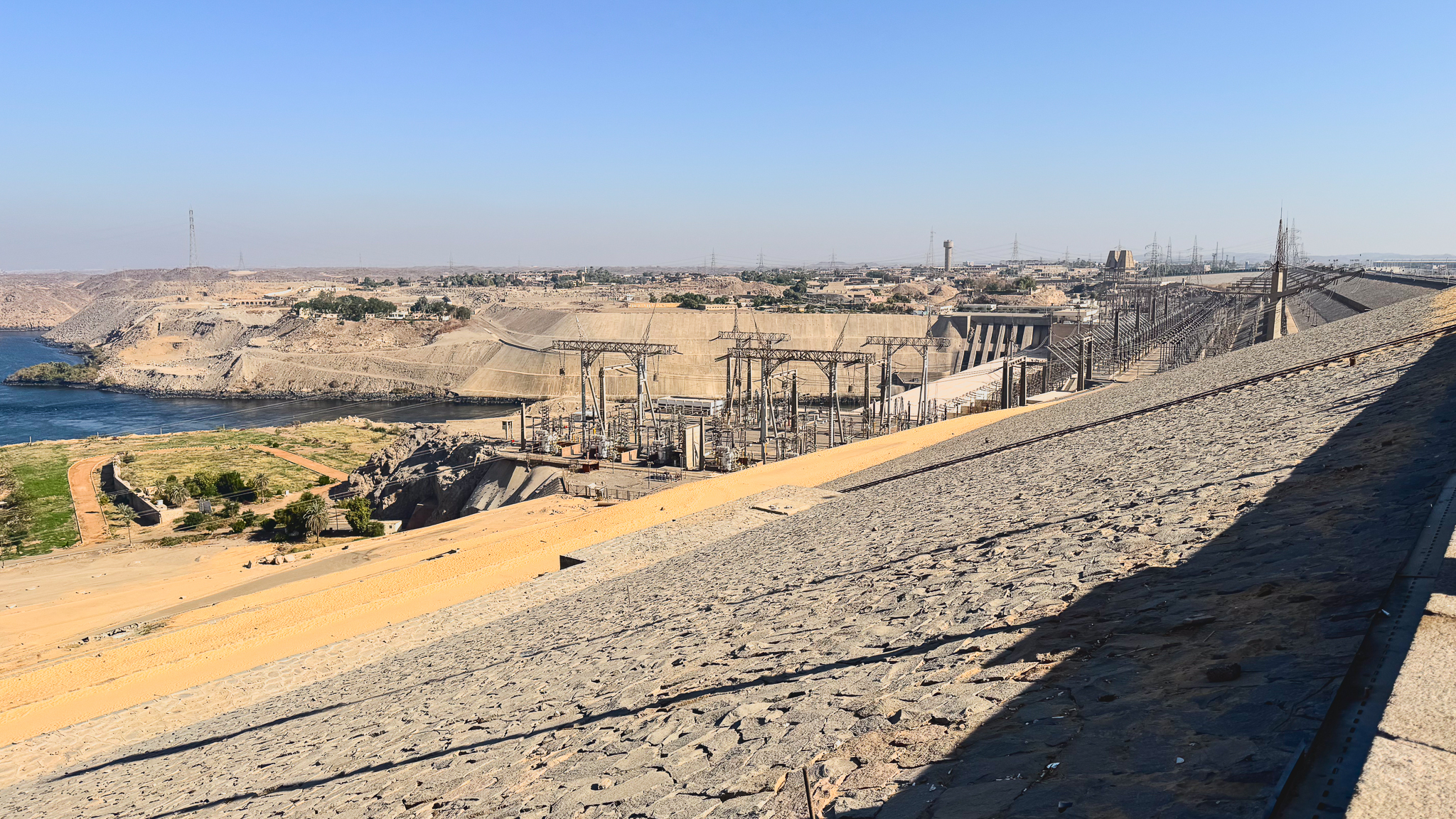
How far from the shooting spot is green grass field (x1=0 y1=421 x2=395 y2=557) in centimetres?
3584

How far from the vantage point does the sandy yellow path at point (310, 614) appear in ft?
44.6

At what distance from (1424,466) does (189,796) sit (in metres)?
11.6

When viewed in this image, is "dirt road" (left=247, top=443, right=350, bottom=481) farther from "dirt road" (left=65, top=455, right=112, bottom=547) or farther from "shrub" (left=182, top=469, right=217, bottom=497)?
"dirt road" (left=65, top=455, right=112, bottom=547)

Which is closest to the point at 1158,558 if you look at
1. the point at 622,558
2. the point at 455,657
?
the point at 455,657

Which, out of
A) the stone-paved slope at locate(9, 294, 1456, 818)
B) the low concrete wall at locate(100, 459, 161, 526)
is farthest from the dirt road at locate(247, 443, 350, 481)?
the stone-paved slope at locate(9, 294, 1456, 818)

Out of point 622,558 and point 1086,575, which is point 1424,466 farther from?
point 622,558

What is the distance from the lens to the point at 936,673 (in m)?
6.07

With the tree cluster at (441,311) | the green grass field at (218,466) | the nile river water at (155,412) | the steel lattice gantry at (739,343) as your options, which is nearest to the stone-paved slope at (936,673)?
the steel lattice gantry at (739,343)

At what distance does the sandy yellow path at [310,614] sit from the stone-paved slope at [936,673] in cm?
339

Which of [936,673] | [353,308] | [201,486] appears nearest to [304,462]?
[201,486]

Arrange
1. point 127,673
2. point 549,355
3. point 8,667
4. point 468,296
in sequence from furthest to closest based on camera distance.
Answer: point 468,296 → point 549,355 → point 8,667 → point 127,673

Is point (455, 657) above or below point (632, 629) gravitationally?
below

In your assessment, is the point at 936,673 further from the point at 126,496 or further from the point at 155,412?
the point at 155,412

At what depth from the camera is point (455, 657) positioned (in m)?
11.6
